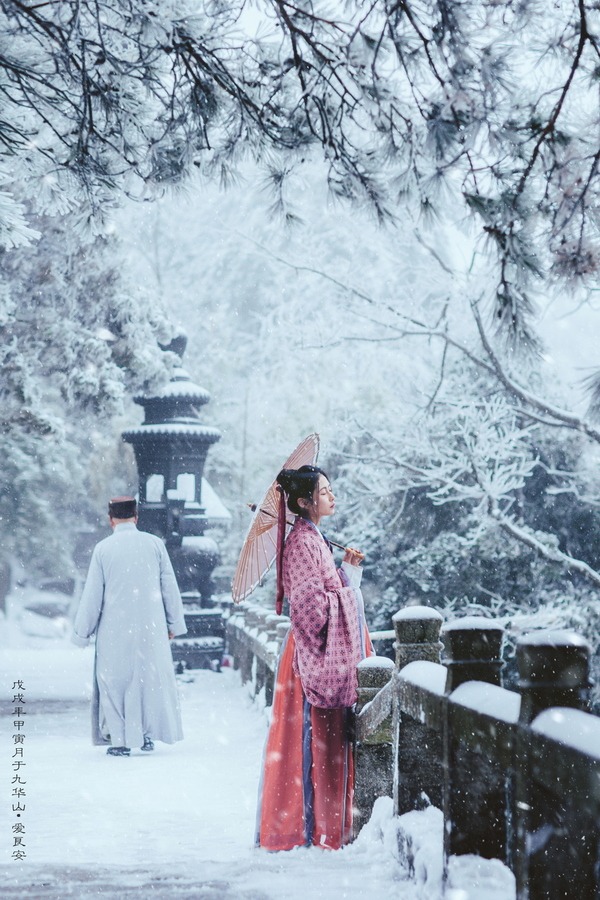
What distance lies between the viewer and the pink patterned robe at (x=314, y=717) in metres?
4.13

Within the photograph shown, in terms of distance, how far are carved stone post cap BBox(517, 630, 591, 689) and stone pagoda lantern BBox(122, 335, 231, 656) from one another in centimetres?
1033

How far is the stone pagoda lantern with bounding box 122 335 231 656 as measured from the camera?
1239 cm

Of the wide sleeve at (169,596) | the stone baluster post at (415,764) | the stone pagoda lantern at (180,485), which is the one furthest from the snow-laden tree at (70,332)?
the stone baluster post at (415,764)

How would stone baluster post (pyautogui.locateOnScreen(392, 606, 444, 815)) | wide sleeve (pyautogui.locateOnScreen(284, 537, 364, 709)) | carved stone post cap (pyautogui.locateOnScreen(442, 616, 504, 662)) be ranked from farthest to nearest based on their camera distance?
wide sleeve (pyautogui.locateOnScreen(284, 537, 364, 709)), stone baluster post (pyautogui.locateOnScreen(392, 606, 444, 815)), carved stone post cap (pyautogui.locateOnScreen(442, 616, 504, 662))

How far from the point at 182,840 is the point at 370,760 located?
102 centimetres

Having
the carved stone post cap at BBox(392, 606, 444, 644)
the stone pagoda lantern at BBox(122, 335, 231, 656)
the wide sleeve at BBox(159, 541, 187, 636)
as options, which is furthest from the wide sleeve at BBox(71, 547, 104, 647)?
the stone pagoda lantern at BBox(122, 335, 231, 656)

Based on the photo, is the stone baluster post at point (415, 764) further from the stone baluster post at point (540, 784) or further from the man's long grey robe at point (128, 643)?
the man's long grey robe at point (128, 643)

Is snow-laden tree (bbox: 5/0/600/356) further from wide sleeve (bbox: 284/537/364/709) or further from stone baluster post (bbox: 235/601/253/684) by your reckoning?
stone baluster post (bbox: 235/601/253/684)

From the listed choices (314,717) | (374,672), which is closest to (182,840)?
(314,717)

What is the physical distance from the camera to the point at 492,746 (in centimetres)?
250

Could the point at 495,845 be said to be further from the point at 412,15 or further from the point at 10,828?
the point at 412,15

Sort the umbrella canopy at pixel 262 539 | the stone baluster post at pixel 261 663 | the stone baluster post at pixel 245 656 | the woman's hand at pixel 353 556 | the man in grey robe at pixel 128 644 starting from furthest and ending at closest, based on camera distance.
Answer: the stone baluster post at pixel 245 656, the stone baluster post at pixel 261 663, the man in grey robe at pixel 128 644, the umbrella canopy at pixel 262 539, the woman's hand at pixel 353 556

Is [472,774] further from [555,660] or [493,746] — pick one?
[555,660]

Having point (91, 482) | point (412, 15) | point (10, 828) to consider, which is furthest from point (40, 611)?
point (412, 15)
